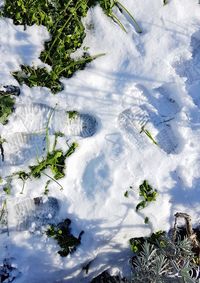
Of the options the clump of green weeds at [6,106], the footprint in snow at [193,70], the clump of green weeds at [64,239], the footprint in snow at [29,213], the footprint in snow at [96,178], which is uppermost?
the footprint in snow at [193,70]

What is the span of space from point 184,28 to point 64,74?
807 millimetres

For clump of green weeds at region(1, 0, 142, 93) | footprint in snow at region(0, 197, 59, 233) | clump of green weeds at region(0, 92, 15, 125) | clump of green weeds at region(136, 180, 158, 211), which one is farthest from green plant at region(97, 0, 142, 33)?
footprint in snow at region(0, 197, 59, 233)

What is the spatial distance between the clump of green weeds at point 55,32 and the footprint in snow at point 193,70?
1.43 feet

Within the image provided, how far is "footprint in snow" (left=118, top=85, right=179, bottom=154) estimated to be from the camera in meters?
2.98

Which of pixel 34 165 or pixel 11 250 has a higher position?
pixel 34 165

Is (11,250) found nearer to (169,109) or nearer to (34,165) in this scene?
(34,165)

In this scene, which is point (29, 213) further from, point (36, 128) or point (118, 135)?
point (118, 135)

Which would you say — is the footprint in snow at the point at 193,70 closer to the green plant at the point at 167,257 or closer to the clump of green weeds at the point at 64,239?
the green plant at the point at 167,257

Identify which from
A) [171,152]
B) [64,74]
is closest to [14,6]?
[64,74]

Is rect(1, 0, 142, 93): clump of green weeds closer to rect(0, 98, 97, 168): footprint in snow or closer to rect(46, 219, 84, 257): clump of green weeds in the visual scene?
rect(0, 98, 97, 168): footprint in snow

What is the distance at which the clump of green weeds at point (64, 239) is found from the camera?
2912 mm

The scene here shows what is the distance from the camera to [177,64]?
302 centimetres

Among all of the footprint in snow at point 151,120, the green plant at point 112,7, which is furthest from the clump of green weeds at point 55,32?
the footprint in snow at point 151,120

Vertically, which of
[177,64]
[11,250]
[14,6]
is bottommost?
[11,250]
